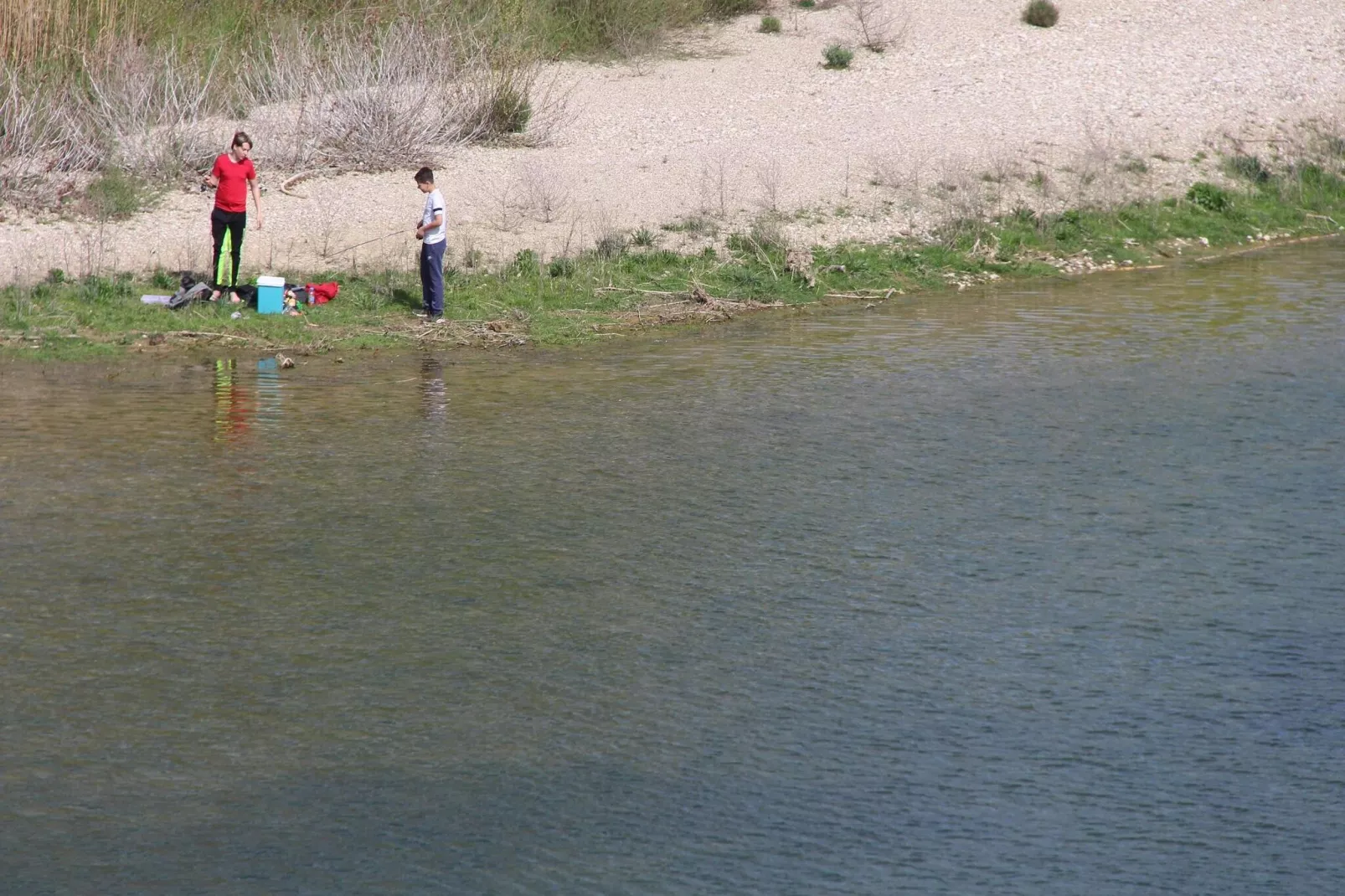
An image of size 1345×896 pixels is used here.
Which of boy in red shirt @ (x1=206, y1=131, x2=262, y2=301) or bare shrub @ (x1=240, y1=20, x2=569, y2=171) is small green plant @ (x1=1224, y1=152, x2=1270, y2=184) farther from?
boy in red shirt @ (x1=206, y1=131, x2=262, y2=301)

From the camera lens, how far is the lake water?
6.33 meters

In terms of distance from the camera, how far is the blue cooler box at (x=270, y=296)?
1669 centimetres

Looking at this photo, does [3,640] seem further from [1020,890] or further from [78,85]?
[78,85]

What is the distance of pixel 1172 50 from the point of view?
2838 cm

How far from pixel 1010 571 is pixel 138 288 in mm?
10981

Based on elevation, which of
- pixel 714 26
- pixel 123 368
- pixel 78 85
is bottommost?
pixel 123 368

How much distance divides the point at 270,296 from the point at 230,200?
1007 mm

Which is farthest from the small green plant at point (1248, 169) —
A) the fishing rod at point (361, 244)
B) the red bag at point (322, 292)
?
the red bag at point (322, 292)

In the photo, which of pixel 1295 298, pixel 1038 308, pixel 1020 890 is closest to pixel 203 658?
pixel 1020 890

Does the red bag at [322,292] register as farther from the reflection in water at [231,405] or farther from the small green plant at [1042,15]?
the small green plant at [1042,15]

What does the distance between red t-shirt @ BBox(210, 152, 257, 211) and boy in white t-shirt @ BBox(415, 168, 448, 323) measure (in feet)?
5.57

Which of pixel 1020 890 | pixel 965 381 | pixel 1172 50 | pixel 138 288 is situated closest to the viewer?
pixel 1020 890

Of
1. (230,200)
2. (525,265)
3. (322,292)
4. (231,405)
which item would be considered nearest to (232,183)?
(230,200)

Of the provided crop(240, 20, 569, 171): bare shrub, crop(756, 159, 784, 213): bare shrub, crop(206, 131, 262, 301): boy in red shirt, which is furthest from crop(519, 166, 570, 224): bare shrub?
crop(206, 131, 262, 301): boy in red shirt
